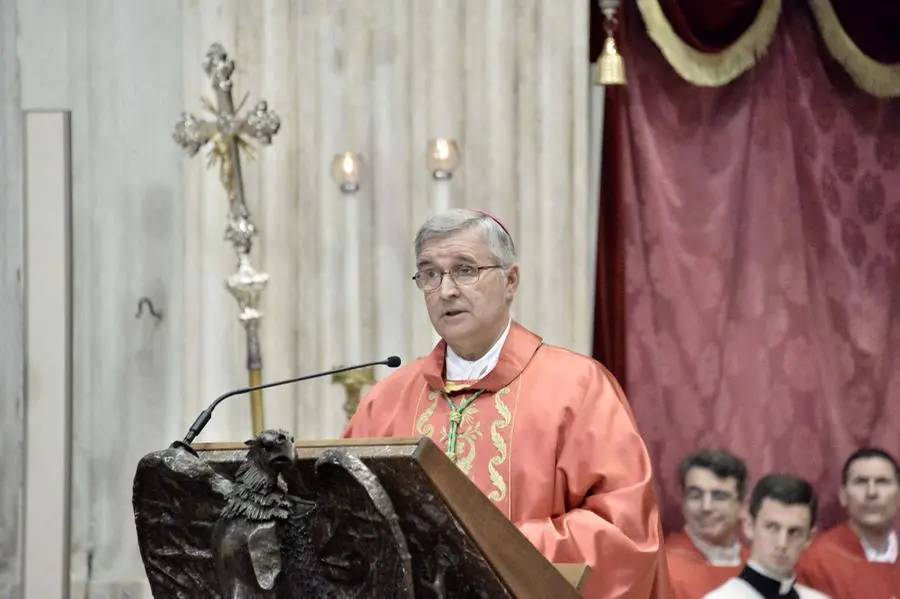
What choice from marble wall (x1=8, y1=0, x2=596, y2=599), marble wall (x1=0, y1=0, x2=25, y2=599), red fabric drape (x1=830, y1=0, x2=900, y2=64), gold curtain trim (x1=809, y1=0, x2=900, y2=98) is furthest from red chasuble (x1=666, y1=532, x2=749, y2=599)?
marble wall (x1=0, y1=0, x2=25, y2=599)

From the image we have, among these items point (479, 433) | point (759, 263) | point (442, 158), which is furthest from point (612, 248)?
point (479, 433)

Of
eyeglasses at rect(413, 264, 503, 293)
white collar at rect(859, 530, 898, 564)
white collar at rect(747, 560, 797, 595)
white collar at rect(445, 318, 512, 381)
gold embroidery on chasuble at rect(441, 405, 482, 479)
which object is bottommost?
white collar at rect(747, 560, 797, 595)

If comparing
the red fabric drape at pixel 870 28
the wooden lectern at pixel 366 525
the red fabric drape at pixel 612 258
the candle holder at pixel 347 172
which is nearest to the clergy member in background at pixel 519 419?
the wooden lectern at pixel 366 525

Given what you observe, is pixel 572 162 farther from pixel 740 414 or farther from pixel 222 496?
pixel 222 496

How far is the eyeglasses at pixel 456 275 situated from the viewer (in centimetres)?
380

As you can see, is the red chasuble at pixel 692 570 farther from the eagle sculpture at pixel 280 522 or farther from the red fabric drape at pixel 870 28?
the eagle sculpture at pixel 280 522

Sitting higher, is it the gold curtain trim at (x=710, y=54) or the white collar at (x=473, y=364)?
the gold curtain trim at (x=710, y=54)

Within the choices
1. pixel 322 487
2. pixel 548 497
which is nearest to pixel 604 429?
pixel 548 497

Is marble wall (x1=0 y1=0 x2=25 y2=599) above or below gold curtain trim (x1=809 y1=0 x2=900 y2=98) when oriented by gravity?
below

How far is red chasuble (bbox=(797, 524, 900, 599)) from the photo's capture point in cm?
597

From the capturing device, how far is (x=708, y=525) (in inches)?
239

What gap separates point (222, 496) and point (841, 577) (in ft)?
12.7

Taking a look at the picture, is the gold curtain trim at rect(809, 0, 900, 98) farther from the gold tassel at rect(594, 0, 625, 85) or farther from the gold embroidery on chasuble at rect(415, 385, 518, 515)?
the gold embroidery on chasuble at rect(415, 385, 518, 515)

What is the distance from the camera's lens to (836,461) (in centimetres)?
626
